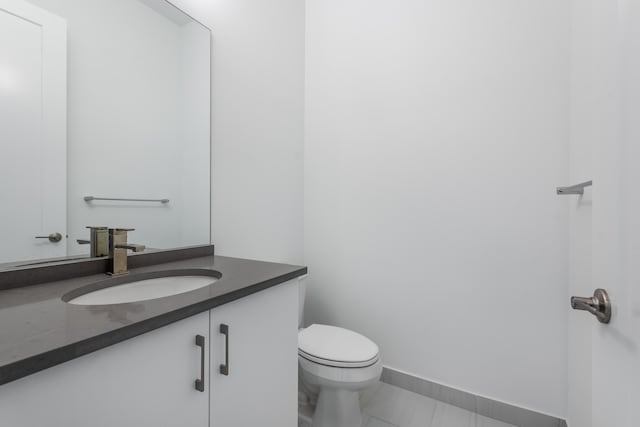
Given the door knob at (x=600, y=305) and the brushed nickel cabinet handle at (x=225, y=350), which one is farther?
the brushed nickel cabinet handle at (x=225, y=350)

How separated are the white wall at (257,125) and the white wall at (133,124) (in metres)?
0.11

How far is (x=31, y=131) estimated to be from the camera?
0.89m

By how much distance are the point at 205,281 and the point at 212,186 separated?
0.54m

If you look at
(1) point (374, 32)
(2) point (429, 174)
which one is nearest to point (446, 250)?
(2) point (429, 174)

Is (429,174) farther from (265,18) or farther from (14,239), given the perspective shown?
(14,239)

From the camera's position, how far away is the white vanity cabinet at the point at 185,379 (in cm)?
49

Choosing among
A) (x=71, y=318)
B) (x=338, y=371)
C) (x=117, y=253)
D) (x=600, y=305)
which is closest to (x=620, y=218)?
(x=600, y=305)

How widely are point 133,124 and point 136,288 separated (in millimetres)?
624

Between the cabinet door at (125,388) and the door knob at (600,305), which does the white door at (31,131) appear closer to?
the cabinet door at (125,388)

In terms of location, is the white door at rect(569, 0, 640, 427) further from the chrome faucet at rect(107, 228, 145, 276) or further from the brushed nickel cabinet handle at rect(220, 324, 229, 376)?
the chrome faucet at rect(107, 228, 145, 276)

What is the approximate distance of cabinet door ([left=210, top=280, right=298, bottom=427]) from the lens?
2.64ft

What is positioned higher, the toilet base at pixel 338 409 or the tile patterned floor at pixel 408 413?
the toilet base at pixel 338 409

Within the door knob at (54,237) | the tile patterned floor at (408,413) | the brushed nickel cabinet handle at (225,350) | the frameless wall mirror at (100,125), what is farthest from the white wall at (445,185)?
the door knob at (54,237)

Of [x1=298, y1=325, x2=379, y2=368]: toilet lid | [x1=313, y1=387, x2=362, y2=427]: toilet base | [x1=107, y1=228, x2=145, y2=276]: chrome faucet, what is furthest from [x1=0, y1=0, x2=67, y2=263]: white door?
[x1=313, y1=387, x2=362, y2=427]: toilet base
